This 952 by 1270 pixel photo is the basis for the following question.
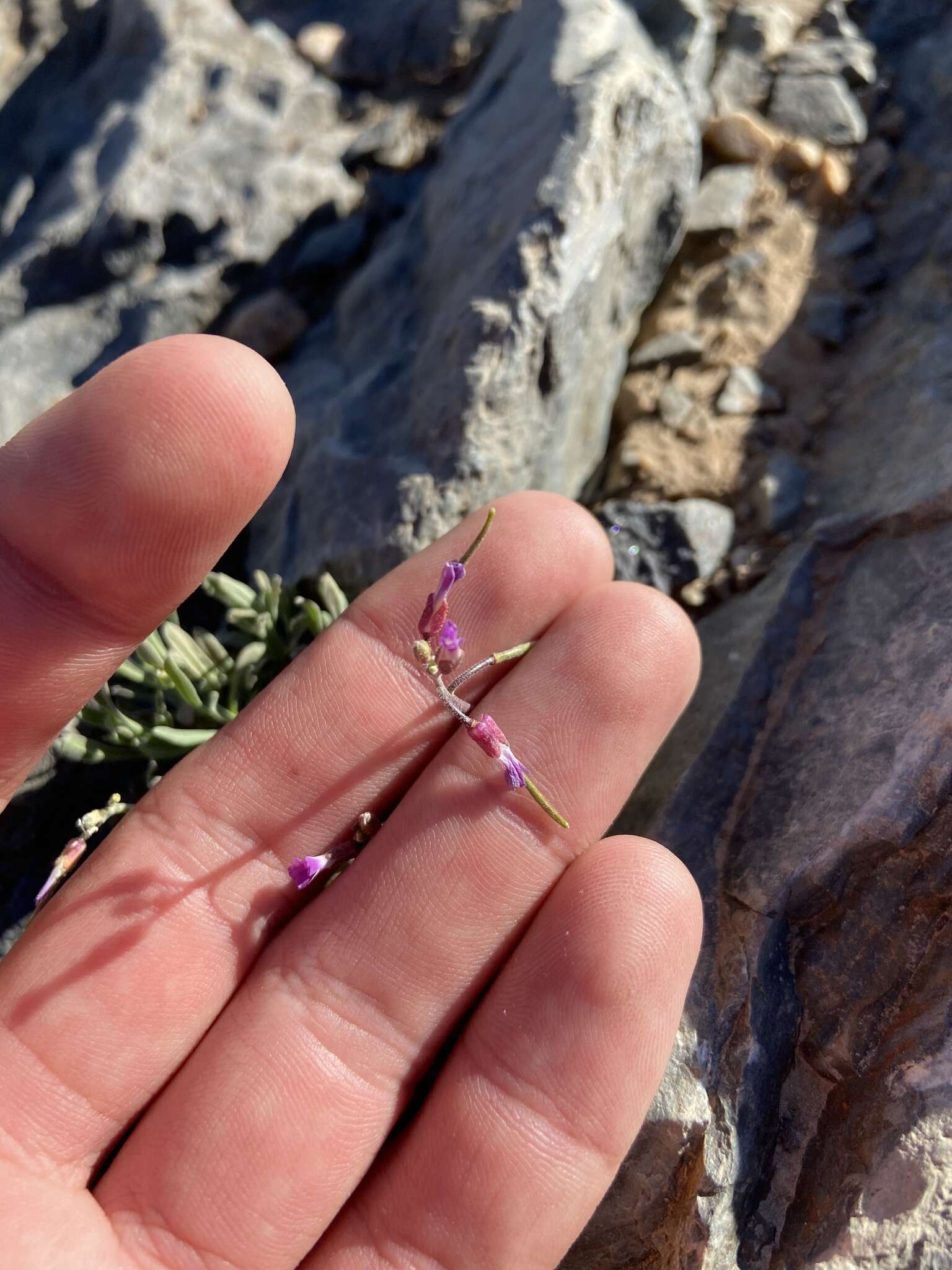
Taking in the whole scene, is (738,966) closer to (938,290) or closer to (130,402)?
(130,402)

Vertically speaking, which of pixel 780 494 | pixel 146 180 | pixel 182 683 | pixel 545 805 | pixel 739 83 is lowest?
pixel 780 494

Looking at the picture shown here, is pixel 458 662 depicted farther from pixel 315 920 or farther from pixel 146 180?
pixel 146 180

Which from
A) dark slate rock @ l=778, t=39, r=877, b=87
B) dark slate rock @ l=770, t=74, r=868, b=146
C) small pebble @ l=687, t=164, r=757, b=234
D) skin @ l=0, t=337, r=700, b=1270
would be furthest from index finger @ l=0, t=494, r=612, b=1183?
dark slate rock @ l=778, t=39, r=877, b=87

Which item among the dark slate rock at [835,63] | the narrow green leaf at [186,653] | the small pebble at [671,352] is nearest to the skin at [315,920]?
the narrow green leaf at [186,653]

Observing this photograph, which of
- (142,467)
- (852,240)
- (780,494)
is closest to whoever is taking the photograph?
(142,467)

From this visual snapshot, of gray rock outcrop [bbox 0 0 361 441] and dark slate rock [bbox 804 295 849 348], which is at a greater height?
gray rock outcrop [bbox 0 0 361 441]

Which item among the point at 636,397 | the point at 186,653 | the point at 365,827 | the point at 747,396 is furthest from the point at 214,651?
the point at 747,396

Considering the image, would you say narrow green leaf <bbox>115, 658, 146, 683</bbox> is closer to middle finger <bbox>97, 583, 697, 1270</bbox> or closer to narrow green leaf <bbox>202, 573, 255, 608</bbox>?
narrow green leaf <bbox>202, 573, 255, 608</bbox>
